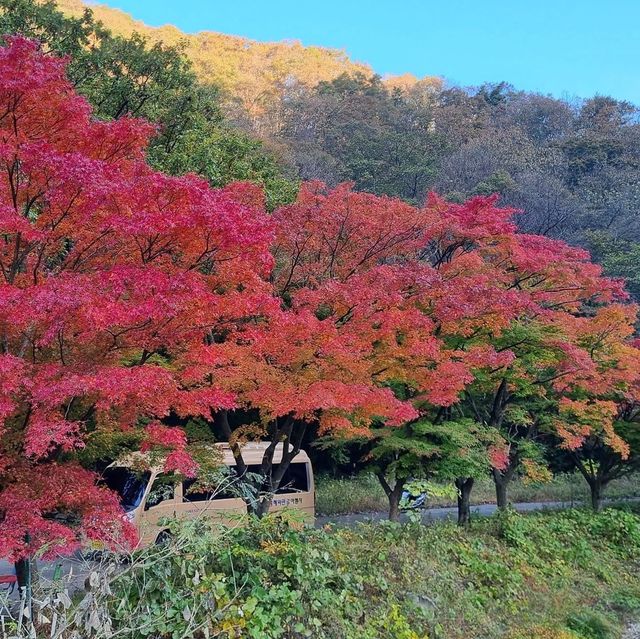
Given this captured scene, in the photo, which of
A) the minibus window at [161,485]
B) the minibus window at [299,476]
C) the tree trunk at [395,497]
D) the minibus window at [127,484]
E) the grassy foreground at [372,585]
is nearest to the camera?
the grassy foreground at [372,585]

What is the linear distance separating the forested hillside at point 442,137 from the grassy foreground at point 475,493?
9.01 metres

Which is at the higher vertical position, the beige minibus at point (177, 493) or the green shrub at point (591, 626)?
the beige minibus at point (177, 493)

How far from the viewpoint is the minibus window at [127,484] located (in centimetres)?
1016

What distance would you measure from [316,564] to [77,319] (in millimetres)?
3574

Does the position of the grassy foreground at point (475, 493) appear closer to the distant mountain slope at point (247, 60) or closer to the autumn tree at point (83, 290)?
the autumn tree at point (83, 290)

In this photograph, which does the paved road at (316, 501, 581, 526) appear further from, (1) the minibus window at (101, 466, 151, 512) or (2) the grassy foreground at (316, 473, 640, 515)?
(1) the minibus window at (101, 466, 151, 512)

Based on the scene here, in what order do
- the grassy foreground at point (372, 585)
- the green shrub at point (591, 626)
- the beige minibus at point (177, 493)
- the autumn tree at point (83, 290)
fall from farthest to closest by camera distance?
the beige minibus at point (177, 493), the green shrub at point (591, 626), the autumn tree at point (83, 290), the grassy foreground at point (372, 585)

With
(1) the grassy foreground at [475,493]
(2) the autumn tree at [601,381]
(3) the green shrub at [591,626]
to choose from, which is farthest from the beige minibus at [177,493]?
(2) the autumn tree at [601,381]

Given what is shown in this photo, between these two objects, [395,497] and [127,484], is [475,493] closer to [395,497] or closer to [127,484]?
[395,497]

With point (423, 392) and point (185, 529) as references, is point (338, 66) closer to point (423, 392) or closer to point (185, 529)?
point (423, 392)

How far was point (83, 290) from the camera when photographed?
5.23 meters

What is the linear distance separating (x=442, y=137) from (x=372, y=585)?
32.0 metres

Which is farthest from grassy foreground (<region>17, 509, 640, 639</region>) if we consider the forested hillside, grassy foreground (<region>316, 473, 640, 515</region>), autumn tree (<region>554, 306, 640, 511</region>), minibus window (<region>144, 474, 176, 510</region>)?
the forested hillside

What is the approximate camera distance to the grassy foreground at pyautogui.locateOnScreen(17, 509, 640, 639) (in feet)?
15.8
